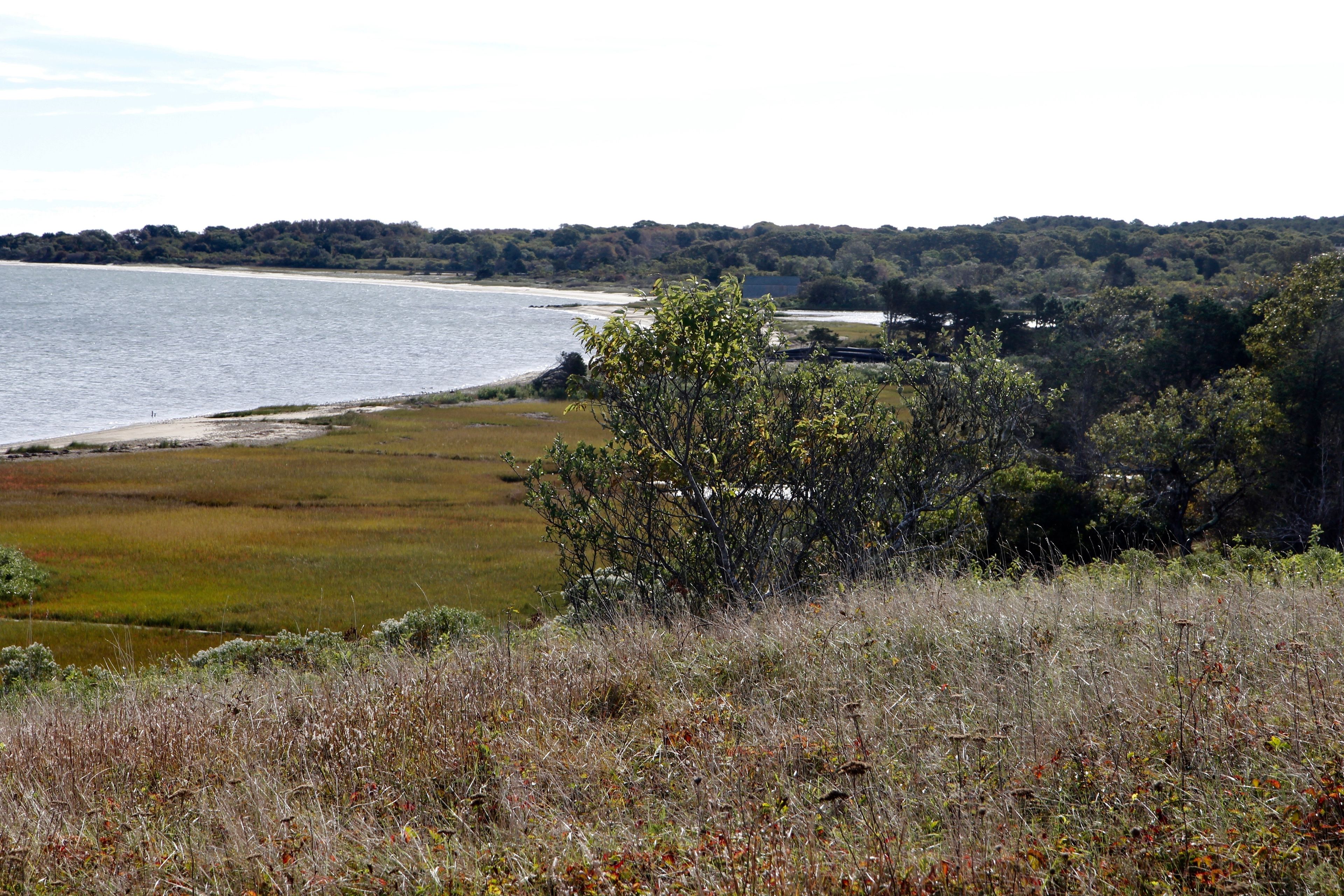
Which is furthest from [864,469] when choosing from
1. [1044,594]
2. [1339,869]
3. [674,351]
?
[1339,869]

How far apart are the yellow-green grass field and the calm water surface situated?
22.4m

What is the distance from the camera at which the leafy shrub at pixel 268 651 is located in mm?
13414

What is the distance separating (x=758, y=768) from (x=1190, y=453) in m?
23.4

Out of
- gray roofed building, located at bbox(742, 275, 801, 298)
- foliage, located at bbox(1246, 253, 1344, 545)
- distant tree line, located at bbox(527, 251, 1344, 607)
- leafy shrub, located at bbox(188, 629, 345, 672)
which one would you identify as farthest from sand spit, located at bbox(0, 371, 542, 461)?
gray roofed building, located at bbox(742, 275, 801, 298)

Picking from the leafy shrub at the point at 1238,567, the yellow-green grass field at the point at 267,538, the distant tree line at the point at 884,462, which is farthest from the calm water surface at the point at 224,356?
the leafy shrub at the point at 1238,567

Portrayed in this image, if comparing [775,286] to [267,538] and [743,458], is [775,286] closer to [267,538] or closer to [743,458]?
[267,538]

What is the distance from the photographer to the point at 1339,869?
3.66 meters

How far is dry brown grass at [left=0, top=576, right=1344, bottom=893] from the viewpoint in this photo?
401 cm

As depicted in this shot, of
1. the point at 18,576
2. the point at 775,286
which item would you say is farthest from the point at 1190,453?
the point at 775,286

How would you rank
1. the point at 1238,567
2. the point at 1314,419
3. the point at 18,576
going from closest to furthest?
1. the point at 1238,567
2. the point at 1314,419
3. the point at 18,576

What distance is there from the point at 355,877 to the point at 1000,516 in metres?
23.9

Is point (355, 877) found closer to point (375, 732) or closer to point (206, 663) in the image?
point (375, 732)

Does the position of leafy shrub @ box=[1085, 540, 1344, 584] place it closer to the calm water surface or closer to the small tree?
the small tree

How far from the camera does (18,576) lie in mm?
25047
